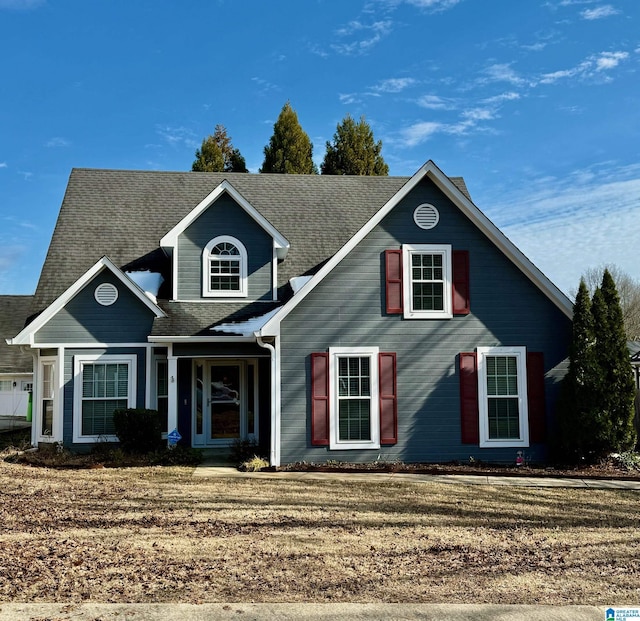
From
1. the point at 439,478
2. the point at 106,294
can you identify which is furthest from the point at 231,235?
the point at 439,478

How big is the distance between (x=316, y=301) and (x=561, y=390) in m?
5.17

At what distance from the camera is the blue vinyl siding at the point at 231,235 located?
599 inches

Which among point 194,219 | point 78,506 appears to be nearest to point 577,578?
point 78,506

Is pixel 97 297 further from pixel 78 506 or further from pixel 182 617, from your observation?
pixel 182 617

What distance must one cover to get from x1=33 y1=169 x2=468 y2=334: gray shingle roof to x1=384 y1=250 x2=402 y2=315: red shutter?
340 centimetres

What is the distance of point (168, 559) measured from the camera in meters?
6.74

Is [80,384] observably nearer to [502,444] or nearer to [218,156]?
[502,444]

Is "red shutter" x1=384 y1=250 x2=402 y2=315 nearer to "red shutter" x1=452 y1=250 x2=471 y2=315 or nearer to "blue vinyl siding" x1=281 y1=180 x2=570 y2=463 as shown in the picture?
"blue vinyl siding" x1=281 y1=180 x2=570 y2=463

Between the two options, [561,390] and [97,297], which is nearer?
[561,390]

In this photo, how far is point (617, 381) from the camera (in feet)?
42.0

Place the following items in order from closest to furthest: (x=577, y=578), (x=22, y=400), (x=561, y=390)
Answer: (x=577, y=578) < (x=561, y=390) < (x=22, y=400)

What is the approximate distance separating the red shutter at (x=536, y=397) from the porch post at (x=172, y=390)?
23.9 ft

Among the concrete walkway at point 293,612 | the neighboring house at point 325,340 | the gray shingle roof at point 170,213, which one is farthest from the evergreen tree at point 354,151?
the concrete walkway at point 293,612

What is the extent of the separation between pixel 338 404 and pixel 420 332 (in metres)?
2.21
